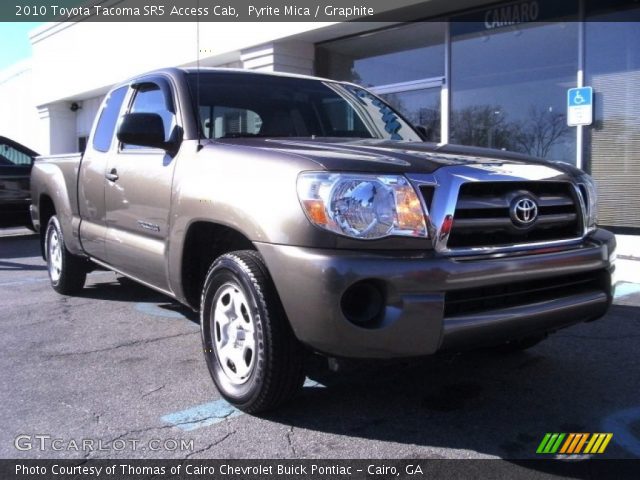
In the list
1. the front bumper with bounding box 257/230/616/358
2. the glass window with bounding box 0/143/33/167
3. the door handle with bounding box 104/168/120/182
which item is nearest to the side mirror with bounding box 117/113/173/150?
the door handle with bounding box 104/168/120/182

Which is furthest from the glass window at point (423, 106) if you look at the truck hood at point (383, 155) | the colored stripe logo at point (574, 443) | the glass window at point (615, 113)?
the colored stripe logo at point (574, 443)

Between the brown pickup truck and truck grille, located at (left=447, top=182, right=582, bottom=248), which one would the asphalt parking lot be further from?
truck grille, located at (left=447, top=182, right=582, bottom=248)

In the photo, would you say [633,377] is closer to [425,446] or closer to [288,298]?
[425,446]

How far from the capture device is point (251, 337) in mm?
3029

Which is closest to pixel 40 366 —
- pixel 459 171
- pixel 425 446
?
pixel 425 446

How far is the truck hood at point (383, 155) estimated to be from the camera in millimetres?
2742

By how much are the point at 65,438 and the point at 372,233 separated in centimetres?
174

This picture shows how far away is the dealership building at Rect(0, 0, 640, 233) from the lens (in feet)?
25.9

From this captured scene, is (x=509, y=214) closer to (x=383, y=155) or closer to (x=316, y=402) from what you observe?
(x=383, y=155)

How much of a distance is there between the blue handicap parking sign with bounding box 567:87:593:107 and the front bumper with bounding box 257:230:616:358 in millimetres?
5992

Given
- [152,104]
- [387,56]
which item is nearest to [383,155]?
[152,104]

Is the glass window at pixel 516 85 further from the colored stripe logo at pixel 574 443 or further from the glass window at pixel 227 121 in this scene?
the colored stripe logo at pixel 574 443

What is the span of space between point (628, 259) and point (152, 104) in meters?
5.57

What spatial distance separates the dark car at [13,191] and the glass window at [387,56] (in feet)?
18.0
